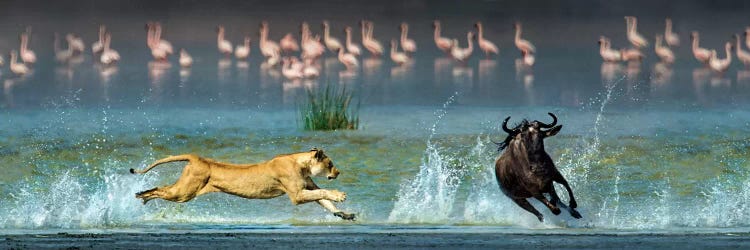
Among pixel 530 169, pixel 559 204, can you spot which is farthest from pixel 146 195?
pixel 559 204

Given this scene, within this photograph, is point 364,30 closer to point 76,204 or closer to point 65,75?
point 65,75

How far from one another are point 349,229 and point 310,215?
7.80 feet

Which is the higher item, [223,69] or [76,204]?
[76,204]

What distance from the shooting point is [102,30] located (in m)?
49.9

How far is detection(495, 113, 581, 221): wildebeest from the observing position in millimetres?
23516

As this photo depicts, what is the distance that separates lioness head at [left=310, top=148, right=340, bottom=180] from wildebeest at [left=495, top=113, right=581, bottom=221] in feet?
4.79

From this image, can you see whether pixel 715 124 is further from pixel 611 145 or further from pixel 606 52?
pixel 606 52

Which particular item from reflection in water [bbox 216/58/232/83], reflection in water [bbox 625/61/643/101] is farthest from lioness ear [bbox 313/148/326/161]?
reflection in water [bbox 216/58/232/83]

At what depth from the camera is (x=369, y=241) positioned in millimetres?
23094

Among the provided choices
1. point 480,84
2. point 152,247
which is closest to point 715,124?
point 480,84

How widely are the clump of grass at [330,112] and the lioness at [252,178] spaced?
428 inches

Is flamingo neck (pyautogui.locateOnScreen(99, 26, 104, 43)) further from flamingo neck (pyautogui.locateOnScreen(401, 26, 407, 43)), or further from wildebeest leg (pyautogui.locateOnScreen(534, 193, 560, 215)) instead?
wildebeest leg (pyautogui.locateOnScreen(534, 193, 560, 215))

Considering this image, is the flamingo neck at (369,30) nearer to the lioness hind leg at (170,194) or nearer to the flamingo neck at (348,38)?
the flamingo neck at (348,38)

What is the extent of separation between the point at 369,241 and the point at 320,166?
2.56 ft
